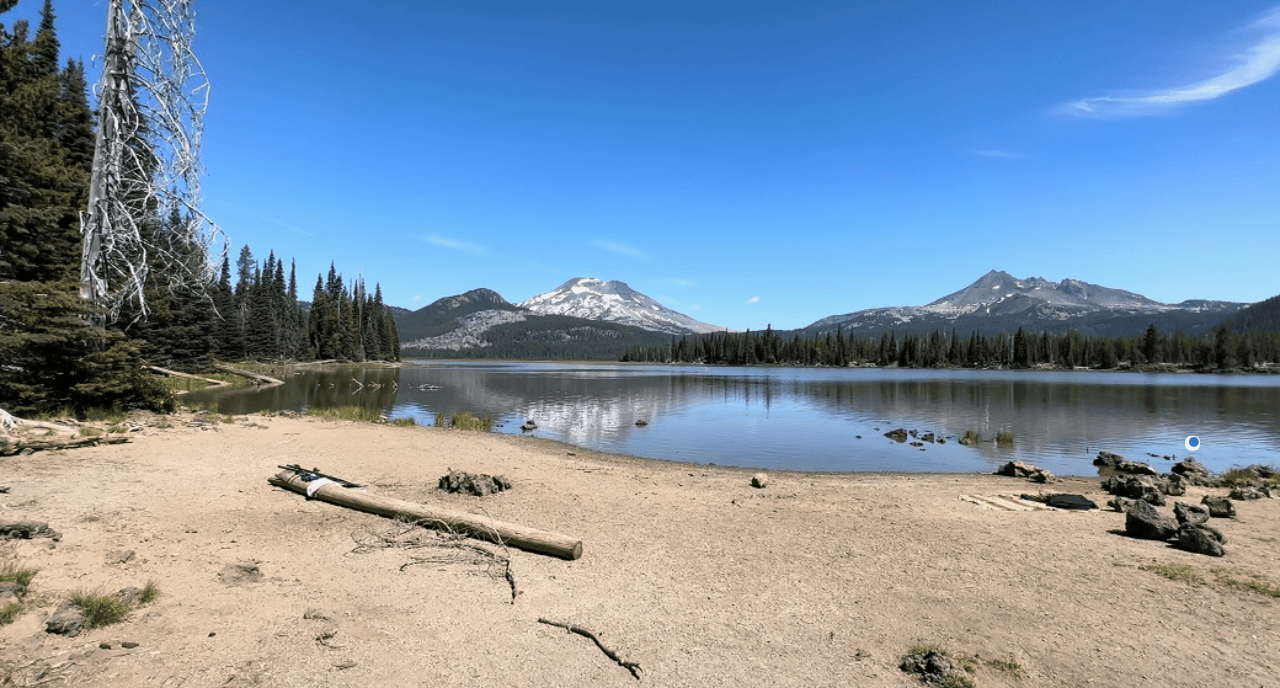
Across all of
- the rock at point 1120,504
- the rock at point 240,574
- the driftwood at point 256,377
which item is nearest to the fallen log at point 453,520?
the rock at point 240,574

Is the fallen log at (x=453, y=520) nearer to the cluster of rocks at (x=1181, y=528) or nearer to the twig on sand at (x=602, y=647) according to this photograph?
the twig on sand at (x=602, y=647)

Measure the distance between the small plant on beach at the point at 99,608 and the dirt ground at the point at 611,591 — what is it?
0.42 feet

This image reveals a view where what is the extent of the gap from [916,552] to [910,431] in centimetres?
2523

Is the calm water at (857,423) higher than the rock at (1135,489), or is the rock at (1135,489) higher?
the rock at (1135,489)

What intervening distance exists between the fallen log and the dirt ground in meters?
0.25

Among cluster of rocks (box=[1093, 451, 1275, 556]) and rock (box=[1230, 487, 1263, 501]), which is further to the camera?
rock (box=[1230, 487, 1263, 501])

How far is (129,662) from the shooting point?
4.85 metres

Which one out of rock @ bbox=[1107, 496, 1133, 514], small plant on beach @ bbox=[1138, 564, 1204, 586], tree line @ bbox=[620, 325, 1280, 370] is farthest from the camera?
tree line @ bbox=[620, 325, 1280, 370]

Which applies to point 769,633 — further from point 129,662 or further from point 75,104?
point 75,104

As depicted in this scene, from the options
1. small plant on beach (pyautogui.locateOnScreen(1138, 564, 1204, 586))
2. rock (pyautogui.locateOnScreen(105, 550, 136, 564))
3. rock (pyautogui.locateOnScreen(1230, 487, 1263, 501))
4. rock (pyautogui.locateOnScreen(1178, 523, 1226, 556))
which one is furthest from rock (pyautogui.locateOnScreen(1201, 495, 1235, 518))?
rock (pyautogui.locateOnScreen(105, 550, 136, 564))

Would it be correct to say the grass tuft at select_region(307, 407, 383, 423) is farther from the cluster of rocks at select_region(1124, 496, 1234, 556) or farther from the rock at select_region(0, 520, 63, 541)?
the cluster of rocks at select_region(1124, 496, 1234, 556)

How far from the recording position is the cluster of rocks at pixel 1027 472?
1775 centimetres

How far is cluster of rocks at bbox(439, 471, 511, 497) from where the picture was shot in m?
12.6

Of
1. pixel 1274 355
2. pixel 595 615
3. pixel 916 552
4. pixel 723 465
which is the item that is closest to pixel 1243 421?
pixel 723 465
